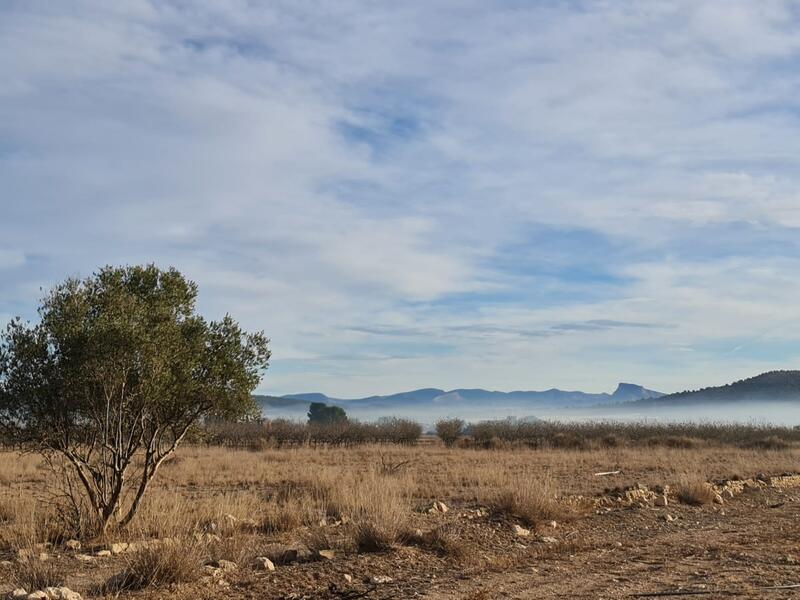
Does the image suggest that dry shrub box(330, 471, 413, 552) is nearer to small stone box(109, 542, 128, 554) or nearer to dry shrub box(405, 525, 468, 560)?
dry shrub box(405, 525, 468, 560)

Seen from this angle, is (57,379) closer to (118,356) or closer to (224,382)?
(118,356)

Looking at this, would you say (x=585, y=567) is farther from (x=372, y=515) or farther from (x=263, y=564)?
(x=263, y=564)

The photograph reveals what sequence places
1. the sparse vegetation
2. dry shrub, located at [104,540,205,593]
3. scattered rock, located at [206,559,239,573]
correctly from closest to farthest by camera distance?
dry shrub, located at [104,540,205,593] → scattered rock, located at [206,559,239,573] → the sparse vegetation

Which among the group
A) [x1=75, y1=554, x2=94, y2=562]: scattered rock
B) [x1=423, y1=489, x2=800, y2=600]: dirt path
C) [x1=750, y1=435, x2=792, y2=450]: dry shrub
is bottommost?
[x1=423, y1=489, x2=800, y2=600]: dirt path

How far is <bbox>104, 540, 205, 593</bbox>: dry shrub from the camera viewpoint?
8938mm

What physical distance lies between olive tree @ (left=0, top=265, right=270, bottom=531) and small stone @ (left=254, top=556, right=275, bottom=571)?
129 inches

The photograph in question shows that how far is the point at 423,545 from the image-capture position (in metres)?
11.8

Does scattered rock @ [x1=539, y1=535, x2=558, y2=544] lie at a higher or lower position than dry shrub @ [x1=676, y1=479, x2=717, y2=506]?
lower

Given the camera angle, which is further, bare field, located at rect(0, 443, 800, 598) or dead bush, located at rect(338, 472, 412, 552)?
dead bush, located at rect(338, 472, 412, 552)

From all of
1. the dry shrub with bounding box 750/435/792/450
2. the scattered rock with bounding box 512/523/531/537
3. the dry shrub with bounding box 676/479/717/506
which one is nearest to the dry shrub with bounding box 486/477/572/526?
the scattered rock with bounding box 512/523/531/537

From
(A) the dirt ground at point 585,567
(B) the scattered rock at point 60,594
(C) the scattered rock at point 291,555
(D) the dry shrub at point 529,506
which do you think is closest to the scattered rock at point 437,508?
(A) the dirt ground at point 585,567

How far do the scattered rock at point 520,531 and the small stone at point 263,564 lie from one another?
15.8 ft

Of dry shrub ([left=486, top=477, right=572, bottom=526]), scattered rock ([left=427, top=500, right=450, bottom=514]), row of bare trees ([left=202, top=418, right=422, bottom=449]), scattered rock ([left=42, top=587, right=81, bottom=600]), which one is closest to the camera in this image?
scattered rock ([left=42, top=587, right=81, bottom=600])

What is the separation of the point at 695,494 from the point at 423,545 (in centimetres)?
937
